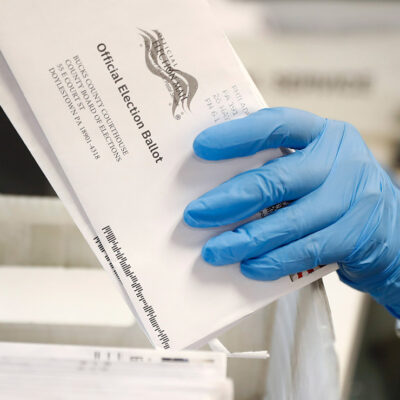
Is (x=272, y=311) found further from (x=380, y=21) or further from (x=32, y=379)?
(x=380, y=21)

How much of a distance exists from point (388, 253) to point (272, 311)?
216mm

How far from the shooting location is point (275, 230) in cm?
61

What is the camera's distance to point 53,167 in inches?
23.4

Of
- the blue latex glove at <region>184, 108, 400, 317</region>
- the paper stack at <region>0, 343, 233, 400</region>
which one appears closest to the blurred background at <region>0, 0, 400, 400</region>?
the blue latex glove at <region>184, 108, 400, 317</region>

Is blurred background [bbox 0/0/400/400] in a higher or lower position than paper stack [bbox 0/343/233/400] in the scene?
higher

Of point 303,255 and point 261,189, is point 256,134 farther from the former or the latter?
point 303,255

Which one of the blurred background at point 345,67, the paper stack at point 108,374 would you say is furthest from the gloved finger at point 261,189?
the blurred background at point 345,67

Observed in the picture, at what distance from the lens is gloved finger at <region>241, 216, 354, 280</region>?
59 cm

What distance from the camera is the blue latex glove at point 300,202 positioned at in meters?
0.58

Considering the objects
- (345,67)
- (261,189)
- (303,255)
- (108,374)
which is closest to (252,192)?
(261,189)

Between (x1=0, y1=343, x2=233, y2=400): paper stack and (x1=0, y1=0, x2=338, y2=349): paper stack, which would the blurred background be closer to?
(x1=0, y1=0, x2=338, y2=349): paper stack

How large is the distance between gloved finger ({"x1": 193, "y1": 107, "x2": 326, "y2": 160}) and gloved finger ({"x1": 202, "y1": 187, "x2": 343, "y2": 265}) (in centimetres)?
9

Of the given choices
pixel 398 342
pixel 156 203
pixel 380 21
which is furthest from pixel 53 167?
pixel 380 21

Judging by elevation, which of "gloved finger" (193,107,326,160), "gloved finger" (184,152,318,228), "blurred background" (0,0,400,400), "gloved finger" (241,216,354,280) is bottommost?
"gloved finger" (241,216,354,280)
